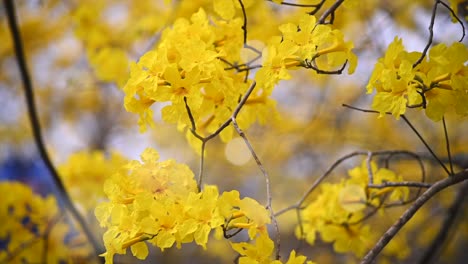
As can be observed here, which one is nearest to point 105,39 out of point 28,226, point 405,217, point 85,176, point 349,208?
point 85,176

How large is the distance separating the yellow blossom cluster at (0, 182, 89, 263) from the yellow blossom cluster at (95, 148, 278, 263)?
3.29 feet

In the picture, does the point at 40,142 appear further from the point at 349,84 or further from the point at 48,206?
the point at 349,84

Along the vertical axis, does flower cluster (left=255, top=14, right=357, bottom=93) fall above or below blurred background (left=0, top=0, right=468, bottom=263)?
above

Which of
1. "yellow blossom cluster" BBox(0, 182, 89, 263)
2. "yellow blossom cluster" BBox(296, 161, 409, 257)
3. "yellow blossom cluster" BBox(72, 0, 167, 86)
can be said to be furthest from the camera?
"yellow blossom cluster" BBox(72, 0, 167, 86)

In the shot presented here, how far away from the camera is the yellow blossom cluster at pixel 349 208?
1.45 m

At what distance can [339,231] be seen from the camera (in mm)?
1507

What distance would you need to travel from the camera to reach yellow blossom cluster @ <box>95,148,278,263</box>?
3.17 feet

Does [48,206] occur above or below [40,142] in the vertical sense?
below

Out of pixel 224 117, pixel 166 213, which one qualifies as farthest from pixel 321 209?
pixel 166 213

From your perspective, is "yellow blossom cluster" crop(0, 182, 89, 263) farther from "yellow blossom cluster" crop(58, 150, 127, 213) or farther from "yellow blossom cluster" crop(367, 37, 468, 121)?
"yellow blossom cluster" crop(367, 37, 468, 121)

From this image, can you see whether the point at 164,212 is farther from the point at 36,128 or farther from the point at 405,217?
the point at 36,128

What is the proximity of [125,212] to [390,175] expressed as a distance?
0.83 meters

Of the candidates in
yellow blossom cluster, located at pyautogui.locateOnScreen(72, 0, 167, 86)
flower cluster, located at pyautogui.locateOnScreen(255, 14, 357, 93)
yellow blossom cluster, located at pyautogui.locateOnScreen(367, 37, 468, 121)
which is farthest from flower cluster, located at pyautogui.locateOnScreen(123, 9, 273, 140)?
yellow blossom cluster, located at pyautogui.locateOnScreen(72, 0, 167, 86)

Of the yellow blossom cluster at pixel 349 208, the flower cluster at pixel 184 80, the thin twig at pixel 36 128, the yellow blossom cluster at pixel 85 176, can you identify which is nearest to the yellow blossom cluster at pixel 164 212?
the flower cluster at pixel 184 80
